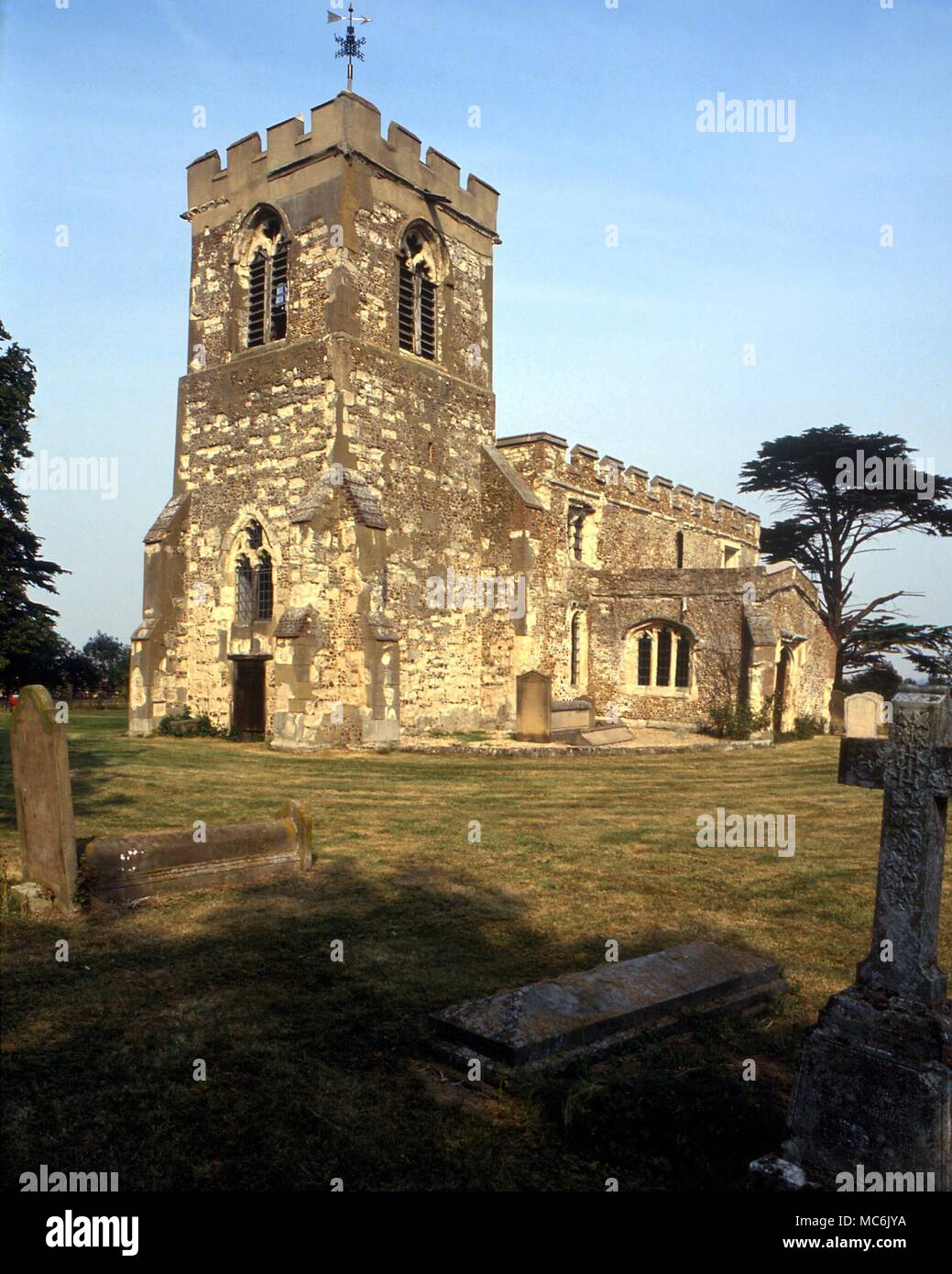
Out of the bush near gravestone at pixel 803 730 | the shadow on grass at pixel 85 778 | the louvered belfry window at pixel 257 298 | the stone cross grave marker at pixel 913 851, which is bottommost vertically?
the bush near gravestone at pixel 803 730

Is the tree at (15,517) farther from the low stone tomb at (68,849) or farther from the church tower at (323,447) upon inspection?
the low stone tomb at (68,849)

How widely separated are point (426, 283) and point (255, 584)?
838 centimetres

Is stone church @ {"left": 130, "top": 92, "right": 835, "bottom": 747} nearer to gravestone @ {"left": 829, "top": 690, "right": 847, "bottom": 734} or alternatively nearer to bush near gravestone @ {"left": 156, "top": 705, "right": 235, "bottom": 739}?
bush near gravestone @ {"left": 156, "top": 705, "right": 235, "bottom": 739}

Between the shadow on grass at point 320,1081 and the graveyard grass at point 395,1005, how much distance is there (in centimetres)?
A: 1

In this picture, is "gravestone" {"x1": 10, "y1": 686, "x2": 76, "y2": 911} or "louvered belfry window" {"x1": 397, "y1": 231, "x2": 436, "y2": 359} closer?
"gravestone" {"x1": 10, "y1": 686, "x2": 76, "y2": 911}

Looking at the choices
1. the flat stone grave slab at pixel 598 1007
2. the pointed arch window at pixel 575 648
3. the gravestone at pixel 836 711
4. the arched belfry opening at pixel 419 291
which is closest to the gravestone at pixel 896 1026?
the flat stone grave slab at pixel 598 1007

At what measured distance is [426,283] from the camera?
21844 millimetres

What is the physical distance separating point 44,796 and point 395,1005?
3.31 meters

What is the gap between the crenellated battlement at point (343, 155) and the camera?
19.3 m

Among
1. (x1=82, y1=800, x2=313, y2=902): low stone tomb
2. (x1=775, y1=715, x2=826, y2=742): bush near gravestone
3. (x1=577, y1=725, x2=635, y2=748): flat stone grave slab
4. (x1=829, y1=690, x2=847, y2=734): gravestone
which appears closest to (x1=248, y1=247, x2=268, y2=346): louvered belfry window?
(x1=577, y1=725, x2=635, y2=748): flat stone grave slab

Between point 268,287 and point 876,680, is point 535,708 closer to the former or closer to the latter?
point 268,287

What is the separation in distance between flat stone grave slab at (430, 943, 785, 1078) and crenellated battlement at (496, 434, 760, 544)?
20.0 m

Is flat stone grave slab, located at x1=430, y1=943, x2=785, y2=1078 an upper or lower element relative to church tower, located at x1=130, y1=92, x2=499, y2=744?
lower

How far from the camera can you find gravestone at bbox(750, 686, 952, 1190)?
133 inches
